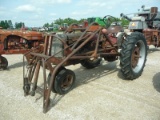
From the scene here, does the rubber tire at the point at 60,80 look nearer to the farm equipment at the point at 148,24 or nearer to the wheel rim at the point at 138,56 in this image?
the wheel rim at the point at 138,56

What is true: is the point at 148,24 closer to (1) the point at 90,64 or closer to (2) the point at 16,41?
(1) the point at 90,64

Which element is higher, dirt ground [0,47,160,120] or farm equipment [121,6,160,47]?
farm equipment [121,6,160,47]

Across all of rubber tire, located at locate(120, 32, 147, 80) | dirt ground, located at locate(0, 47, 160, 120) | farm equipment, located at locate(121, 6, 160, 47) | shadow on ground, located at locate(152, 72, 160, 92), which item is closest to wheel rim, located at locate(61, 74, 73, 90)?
dirt ground, located at locate(0, 47, 160, 120)

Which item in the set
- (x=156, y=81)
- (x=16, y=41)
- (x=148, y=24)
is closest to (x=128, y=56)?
(x=156, y=81)

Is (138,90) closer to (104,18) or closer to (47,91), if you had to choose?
(47,91)

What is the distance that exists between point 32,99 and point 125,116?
1846mm

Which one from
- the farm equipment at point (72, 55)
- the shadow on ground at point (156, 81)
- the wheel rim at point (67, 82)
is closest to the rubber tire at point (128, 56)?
the farm equipment at point (72, 55)

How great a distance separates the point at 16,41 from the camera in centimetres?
696

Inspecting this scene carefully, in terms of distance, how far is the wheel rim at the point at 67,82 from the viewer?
4.39 meters

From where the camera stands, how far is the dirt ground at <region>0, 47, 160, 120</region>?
11.4 ft

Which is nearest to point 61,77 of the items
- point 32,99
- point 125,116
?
point 32,99

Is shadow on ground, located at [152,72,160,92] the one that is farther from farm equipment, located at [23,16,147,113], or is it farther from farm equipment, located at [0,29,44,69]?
farm equipment, located at [0,29,44,69]

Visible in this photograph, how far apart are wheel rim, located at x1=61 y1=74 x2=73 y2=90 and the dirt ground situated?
16 centimetres

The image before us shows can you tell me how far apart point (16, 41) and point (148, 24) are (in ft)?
21.2
